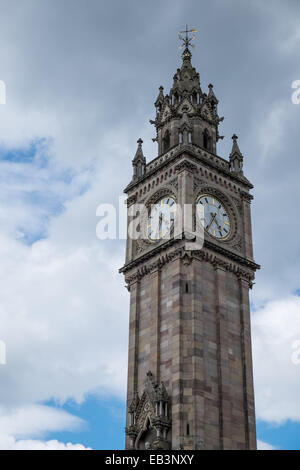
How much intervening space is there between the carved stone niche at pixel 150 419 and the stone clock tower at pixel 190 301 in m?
0.08

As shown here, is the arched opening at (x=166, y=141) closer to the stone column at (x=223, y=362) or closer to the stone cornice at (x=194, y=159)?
the stone cornice at (x=194, y=159)

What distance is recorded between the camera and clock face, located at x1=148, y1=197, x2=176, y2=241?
6525cm

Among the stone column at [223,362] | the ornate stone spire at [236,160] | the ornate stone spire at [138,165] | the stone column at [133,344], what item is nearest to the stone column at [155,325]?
the stone column at [133,344]

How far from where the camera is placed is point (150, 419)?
5638cm

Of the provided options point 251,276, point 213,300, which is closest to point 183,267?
point 213,300

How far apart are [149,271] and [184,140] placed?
520 inches

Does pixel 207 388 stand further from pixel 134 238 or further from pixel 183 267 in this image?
pixel 134 238

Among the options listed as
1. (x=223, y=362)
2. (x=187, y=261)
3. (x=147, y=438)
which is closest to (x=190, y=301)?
(x=187, y=261)

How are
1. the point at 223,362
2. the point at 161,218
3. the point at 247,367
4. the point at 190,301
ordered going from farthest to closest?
the point at 161,218 → the point at 247,367 → the point at 190,301 → the point at 223,362

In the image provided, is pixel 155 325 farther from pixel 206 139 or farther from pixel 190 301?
pixel 206 139

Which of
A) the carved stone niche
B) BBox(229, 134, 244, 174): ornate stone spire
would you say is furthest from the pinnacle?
the carved stone niche

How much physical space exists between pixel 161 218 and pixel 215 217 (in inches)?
193

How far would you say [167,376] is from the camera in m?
57.9

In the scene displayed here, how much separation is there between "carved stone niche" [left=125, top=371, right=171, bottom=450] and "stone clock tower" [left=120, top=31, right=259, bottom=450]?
0.08 metres
